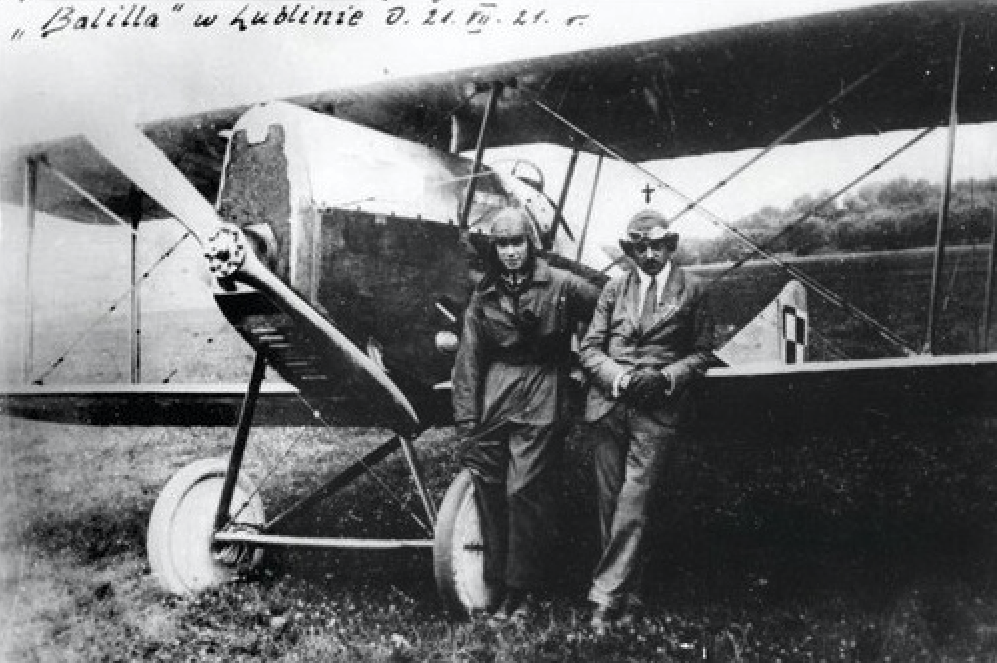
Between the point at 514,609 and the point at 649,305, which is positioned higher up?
the point at 649,305

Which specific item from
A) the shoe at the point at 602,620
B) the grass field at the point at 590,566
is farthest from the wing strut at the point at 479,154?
the shoe at the point at 602,620

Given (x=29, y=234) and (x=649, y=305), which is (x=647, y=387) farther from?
(x=29, y=234)

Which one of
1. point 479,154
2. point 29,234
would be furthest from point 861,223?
point 29,234

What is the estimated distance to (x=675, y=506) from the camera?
5.93 m

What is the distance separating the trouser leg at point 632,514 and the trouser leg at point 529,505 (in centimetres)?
31

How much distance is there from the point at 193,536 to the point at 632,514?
2565mm

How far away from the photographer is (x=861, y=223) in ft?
51.0

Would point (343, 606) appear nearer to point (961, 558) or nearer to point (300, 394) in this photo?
point (300, 394)

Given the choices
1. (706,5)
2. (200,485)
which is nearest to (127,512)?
(200,485)

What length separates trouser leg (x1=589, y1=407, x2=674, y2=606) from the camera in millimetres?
3707

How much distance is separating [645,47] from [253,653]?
136 inches

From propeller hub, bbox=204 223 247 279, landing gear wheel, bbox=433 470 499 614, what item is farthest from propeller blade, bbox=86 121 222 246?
landing gear wheel, bbox=433 470 499 614

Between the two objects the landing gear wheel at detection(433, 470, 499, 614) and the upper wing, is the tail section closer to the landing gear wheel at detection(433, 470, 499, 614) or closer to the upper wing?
the upper wing

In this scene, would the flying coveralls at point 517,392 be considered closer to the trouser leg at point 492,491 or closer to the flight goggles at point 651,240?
the trouser leg at point 492,491
